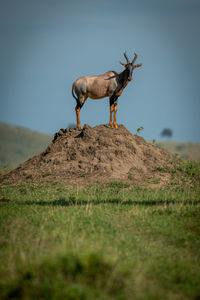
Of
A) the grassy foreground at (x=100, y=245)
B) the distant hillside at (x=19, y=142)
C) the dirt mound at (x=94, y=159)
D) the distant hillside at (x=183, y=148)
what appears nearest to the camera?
the grassy foreground at (x=100, y=245)

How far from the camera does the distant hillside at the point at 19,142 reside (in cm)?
6665

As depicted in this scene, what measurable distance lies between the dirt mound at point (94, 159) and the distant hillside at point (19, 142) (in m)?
46.7

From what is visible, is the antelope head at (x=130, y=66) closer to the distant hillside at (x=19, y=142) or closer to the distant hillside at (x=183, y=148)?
the distant hillside at (x=19, y=142)

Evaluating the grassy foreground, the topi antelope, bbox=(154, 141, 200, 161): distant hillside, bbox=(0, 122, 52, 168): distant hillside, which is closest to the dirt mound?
the topi antelope

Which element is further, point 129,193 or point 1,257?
point 129,193

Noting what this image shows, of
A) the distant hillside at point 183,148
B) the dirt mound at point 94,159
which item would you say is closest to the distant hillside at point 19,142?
the distant hillside at point 183,148

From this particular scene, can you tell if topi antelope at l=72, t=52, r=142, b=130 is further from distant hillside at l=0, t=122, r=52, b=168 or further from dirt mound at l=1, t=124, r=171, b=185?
distant hillside at l=0, t=122, r=52, b=168

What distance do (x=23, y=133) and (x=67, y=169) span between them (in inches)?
2506

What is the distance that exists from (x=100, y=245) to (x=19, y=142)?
67461mm

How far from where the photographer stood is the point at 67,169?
1620 centimetres

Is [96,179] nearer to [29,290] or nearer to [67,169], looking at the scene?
[67,169]

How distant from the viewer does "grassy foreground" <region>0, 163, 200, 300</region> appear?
19.4 feet

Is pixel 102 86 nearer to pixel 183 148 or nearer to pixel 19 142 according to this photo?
pixel 19 142

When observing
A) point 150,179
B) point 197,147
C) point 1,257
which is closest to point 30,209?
point 1,257
